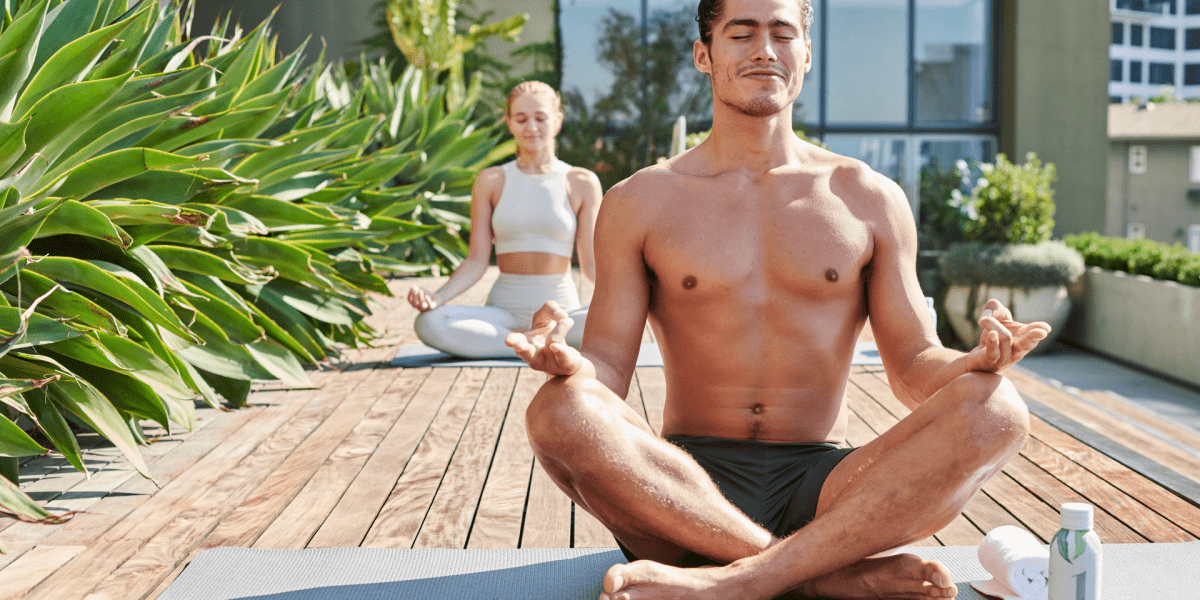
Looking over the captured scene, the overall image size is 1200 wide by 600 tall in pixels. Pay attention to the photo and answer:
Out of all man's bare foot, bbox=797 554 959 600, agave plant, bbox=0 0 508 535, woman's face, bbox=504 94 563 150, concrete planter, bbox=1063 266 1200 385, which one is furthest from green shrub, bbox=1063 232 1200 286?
man's bare foot, bbox=797 554 959 600

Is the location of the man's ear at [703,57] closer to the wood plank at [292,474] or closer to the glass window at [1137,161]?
the wood plank at [292,474]

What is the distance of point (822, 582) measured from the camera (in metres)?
1.57

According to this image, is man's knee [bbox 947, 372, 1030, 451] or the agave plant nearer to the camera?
man's knee [bbox 947, 372, 1030, 451]

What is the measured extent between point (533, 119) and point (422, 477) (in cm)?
206

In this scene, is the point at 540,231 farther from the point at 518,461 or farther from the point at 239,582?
the point at 239,582

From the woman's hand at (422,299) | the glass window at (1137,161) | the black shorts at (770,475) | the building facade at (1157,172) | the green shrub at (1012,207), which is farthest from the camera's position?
the glass window at (1137,161)

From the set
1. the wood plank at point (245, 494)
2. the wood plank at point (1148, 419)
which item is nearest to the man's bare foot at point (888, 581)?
the wood plank at point (245, 494)

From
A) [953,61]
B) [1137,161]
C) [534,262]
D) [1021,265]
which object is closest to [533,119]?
[534,262]

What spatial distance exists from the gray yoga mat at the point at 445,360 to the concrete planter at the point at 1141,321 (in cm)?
490

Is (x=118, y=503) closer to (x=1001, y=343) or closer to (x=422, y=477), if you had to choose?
(x=422, y=477)

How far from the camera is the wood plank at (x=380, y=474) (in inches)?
82.9

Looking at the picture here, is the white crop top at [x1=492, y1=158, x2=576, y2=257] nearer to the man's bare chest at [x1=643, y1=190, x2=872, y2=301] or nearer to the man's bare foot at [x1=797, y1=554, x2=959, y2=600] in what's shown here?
the man's bare chest at [x1=643, y1=190, x2=872, y2=301]

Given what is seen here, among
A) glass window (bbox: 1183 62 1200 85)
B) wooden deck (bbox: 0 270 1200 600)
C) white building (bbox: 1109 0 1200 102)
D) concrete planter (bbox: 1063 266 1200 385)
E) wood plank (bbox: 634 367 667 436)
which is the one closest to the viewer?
wooden deck (bbox: 0 270 1200 600)

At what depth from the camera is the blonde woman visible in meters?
4.18
